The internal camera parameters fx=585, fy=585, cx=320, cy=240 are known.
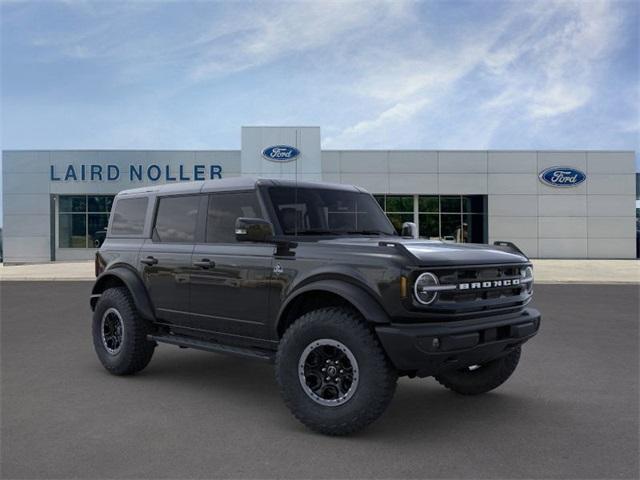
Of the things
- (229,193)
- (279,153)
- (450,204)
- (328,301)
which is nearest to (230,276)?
(229,193)

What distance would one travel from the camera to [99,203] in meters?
33.0

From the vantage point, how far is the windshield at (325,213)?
5.44m

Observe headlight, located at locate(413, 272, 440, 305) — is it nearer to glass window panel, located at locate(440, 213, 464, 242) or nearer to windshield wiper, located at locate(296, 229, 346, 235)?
windshield wiper, located at locate(296, 229, 346, 235)

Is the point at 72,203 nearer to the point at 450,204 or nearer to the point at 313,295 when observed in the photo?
the point at 450,204

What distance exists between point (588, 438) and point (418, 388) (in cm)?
185

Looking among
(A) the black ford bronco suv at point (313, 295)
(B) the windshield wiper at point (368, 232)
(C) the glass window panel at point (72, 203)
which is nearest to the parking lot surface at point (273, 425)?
(A) the black ford bronco suv at point (313, 295)

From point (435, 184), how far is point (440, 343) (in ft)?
94.1

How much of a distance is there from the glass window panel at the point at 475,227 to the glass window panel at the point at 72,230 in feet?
71.2

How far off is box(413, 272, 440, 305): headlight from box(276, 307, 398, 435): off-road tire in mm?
472

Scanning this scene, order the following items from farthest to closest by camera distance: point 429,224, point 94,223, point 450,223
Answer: point 94,223 < point 450,223 < point 429,224

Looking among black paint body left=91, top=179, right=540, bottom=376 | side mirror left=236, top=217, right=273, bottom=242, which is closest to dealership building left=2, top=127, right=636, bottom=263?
black paint body left=91, top=179, right=540, bottom=376

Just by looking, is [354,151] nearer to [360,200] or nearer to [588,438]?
[360,200]

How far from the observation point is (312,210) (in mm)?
5648

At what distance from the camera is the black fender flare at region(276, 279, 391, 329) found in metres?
4.30
